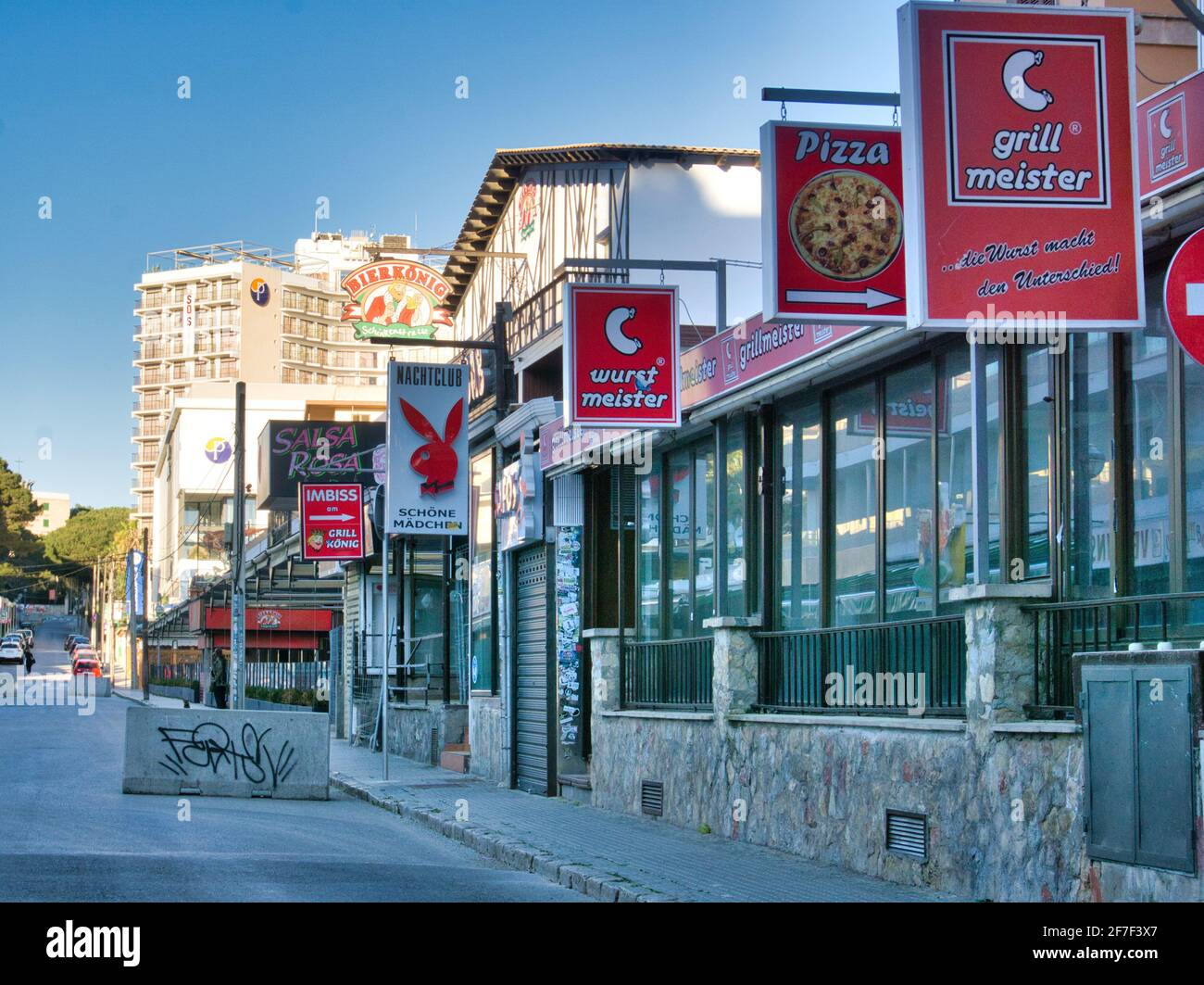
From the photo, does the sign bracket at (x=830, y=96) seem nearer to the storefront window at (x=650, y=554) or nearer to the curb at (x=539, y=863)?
the curb at (x=539, y=863)

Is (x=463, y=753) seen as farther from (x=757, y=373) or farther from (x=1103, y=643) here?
(x=1103, y=643)

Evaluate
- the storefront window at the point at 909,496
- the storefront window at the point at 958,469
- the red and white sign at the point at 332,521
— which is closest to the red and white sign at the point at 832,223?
the storefront window at the point at 958,469

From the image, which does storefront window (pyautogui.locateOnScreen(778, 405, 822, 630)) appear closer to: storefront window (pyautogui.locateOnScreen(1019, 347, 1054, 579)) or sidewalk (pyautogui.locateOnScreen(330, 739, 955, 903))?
sidewalk (pyautogui.locateOnScreen(330, 739, 955, 903))

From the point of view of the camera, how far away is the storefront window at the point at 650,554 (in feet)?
60.8

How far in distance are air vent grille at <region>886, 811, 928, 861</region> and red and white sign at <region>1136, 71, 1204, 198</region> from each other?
464 centimetres

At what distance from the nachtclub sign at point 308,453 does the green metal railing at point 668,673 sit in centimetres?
3830

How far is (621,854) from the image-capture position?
542 inches

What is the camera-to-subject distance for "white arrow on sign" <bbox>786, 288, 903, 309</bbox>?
10.9 meters

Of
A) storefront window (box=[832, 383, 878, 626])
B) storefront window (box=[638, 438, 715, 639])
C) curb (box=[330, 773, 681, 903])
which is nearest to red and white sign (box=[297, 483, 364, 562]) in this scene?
curb (box=[330, 773, 681, 903])

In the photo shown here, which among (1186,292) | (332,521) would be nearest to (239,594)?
(332,521)

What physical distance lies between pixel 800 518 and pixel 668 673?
3539mm

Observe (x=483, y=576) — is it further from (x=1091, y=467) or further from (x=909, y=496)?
(x=1091, y=467)

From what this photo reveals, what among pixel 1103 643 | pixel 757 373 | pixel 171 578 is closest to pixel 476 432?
pixel 757 373
